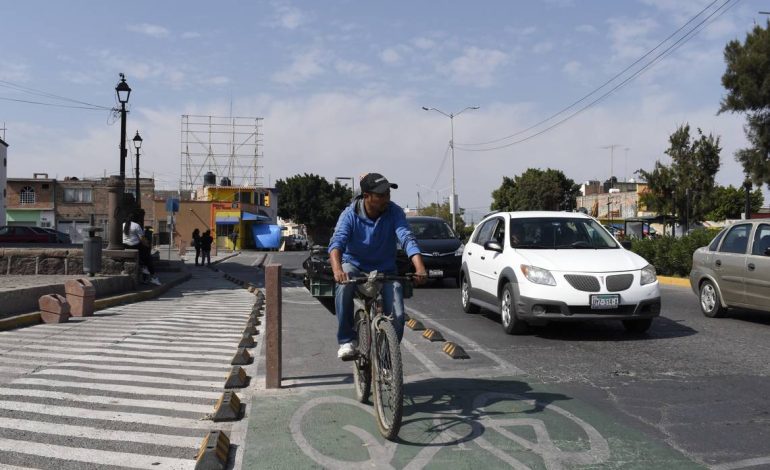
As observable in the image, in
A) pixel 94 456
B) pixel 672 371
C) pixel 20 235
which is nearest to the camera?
pixel 94 456

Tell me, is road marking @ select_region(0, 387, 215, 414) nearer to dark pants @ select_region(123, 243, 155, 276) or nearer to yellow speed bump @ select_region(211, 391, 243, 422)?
yellow speed bump @ select_region(211, 391, 243, 422)

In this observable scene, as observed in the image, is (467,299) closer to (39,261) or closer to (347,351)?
(347,351)

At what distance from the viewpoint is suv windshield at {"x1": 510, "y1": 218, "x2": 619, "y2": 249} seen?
990 cm

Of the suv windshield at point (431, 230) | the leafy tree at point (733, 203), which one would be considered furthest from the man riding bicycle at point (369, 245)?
the leafy tree at point (733, 203)

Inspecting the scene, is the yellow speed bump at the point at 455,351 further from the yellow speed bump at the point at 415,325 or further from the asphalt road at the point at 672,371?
the yellow speed bump at the point at 415,325

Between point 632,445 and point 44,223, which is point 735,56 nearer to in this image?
point 632,445

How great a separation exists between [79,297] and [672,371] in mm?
8773

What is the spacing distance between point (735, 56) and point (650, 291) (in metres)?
24.0

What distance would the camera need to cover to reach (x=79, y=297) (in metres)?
11.4

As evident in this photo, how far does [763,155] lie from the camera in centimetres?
2858

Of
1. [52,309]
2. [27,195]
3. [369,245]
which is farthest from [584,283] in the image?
[27,195]

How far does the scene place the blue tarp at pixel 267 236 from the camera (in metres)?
64.4

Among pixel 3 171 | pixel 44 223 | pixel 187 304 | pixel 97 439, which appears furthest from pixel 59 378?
pixel 44 223

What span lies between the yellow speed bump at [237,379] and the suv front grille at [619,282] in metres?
4.52
